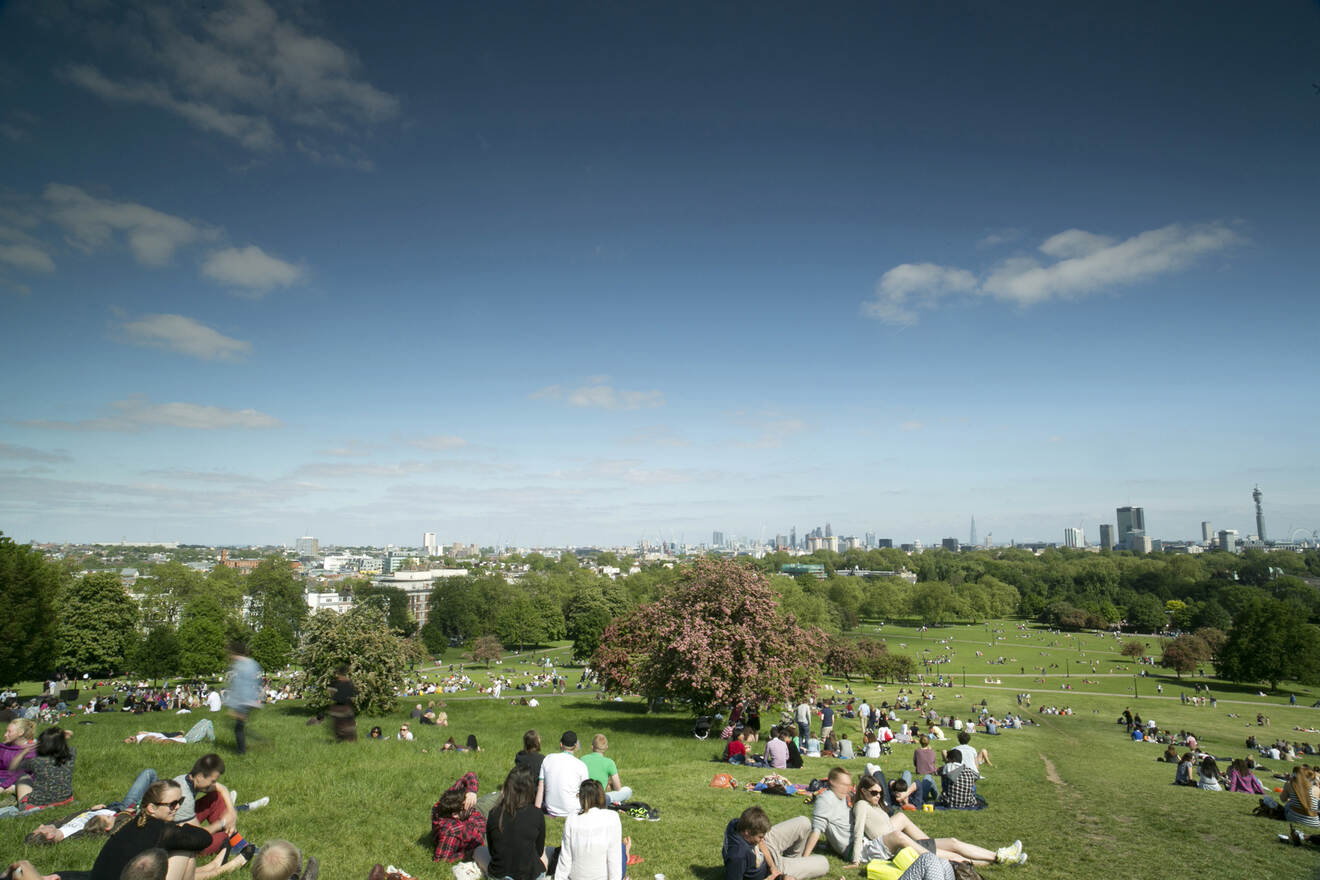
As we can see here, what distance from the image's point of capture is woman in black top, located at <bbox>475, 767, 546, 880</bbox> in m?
7.12

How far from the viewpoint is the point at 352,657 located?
2220 centimetres

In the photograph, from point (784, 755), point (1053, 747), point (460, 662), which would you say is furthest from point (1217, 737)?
point (460, 662)

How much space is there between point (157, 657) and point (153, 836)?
53.1 meters

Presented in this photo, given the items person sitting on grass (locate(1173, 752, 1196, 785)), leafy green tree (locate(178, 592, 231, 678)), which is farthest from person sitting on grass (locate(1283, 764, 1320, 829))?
leafy green tree (locate(178, 592, 231, 678))

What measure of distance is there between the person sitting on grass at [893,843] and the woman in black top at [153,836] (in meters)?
7.11

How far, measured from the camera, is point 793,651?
21.9m

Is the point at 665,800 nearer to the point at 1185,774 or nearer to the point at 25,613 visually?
the point at 1185,774

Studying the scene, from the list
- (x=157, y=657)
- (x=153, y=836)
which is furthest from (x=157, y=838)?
(x=157, y=657)

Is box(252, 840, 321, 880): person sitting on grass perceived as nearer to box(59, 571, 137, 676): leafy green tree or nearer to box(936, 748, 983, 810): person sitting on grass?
box(936, 748, 983, 810): person sitting on grass

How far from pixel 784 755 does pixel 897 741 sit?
38.0 ft

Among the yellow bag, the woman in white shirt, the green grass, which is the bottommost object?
the green grass

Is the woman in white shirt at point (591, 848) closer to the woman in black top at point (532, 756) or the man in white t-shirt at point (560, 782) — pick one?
the man in white t-shirt at point (560, 782)

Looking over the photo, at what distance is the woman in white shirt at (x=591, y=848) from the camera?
663 centimetres

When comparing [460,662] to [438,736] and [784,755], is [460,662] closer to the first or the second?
[438,736]
